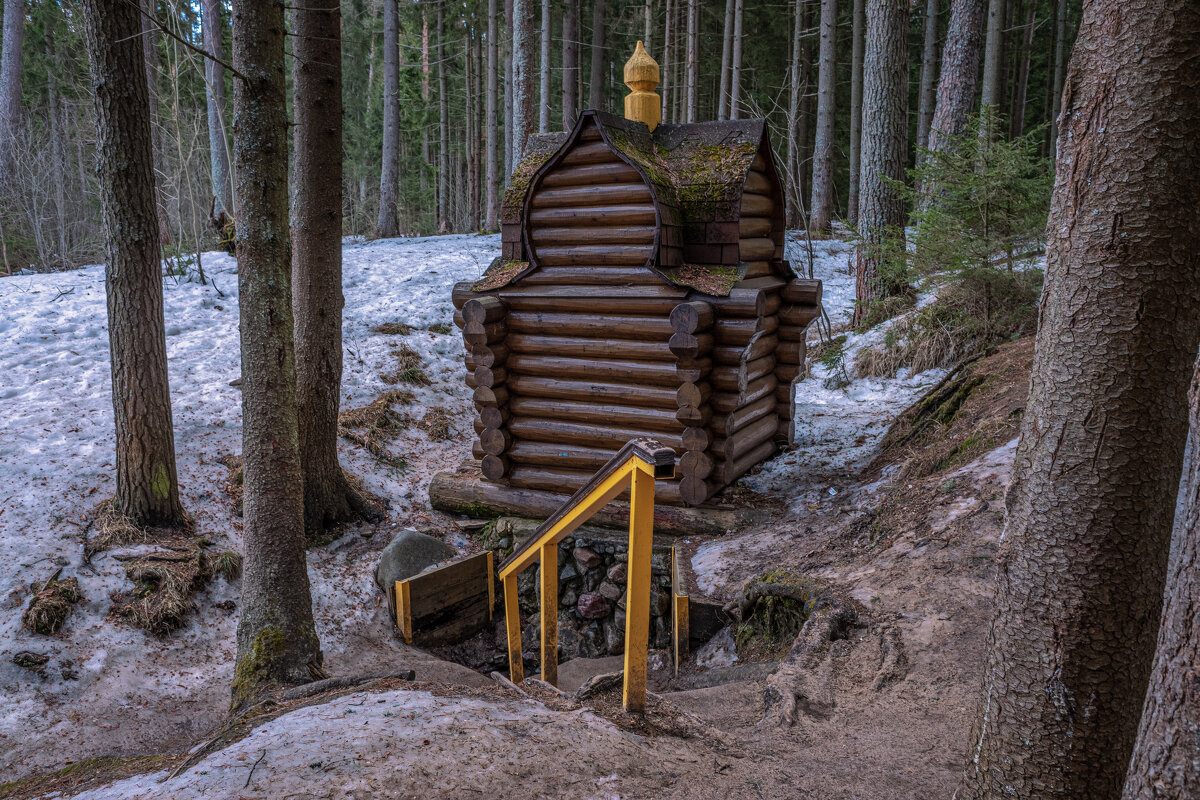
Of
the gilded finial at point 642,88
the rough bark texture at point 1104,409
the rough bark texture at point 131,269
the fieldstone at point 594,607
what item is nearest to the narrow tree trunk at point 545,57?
the gilded finial at point 642,88

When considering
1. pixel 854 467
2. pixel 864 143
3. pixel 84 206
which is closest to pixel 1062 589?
pixel 854 467

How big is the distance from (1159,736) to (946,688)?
7.84ft

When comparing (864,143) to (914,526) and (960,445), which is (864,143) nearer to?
(960,445)

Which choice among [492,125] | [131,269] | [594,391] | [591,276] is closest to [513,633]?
[594,391]

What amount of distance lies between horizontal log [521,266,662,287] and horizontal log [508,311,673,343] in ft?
1.09

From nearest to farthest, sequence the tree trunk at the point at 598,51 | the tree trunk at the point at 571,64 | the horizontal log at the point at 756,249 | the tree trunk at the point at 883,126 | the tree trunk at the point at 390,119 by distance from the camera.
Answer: the horizontal log at the point at 756,249
the tree trunk at the point at 883,126
the tree trunk at the point at 571,64
the tree trunk at the point at 390,119
the tree trunk at the point at 598,51

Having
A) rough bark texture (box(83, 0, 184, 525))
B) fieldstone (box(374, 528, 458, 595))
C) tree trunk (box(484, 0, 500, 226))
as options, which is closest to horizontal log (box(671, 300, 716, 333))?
fieldstone (box(374, 528, 458, 595))

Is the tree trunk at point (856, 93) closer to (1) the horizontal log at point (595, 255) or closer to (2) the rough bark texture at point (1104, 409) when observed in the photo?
(1) the horizontal log at point (595, 255)

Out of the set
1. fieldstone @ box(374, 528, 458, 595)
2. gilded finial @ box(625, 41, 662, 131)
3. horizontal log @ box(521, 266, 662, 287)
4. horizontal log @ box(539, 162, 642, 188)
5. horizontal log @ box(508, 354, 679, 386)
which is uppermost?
gilded finial @ box(625, 41, 662, 131)

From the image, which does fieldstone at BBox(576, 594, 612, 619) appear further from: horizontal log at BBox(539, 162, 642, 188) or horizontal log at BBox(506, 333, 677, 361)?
horizontal log at BBox(539, 162, 642, 188)

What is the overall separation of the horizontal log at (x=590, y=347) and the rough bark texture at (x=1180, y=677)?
18.4ft

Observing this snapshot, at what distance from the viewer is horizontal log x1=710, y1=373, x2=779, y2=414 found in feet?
23.7

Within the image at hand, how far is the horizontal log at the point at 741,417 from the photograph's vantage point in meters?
7.32

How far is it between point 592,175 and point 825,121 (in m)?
11.9
